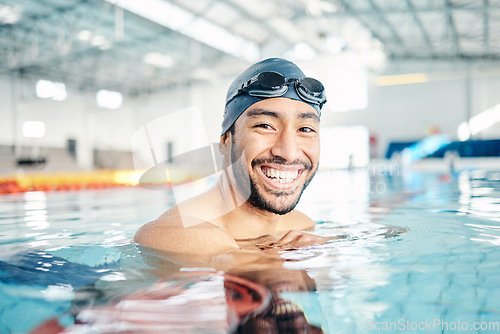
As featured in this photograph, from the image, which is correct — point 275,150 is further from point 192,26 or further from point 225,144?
point 192,26

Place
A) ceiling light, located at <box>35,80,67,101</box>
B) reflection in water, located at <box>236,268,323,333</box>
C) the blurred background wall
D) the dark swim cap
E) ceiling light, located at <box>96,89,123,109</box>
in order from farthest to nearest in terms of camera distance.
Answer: ceiling light, located at <box>96,89,123,109</box> → ceiling light, located at <box>35,80,67,101</box> → the blurred background wall → the dark swim cap → reflection in water, located at <box>236,268,323,333</box>

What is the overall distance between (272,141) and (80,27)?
18087mm

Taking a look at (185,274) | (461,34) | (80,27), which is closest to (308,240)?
(185,274)

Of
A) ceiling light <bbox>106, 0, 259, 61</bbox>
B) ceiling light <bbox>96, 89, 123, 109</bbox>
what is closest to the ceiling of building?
ceiling light <bbox>106, 0, 259, 61</bbox>

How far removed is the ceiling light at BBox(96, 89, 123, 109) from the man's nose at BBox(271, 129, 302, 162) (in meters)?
26.6

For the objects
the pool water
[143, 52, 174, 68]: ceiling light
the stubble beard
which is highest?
[143, 52, 174, 68]: ceiling light

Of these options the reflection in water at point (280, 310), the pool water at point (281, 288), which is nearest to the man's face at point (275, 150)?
the pool water at point (281, 288)

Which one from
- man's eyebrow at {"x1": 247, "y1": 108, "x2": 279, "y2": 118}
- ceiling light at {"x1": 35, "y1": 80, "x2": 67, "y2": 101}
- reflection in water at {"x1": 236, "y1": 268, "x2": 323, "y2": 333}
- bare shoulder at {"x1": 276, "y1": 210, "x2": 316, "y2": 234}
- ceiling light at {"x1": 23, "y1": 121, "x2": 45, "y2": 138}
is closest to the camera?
reflection in water at {"x1": 236, "y1": 268, "x2": 323, "y2": 333}

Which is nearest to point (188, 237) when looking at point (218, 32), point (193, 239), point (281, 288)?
point (193, 239)

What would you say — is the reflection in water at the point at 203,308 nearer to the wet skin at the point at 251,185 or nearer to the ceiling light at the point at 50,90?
the wet skin at the point at 251,185

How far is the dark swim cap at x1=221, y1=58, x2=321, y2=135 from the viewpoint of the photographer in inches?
85.1

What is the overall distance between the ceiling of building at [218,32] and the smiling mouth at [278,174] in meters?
13.8

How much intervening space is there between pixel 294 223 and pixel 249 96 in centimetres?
116

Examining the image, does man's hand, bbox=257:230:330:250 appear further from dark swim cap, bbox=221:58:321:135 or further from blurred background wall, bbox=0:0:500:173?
blurred background wall, bbox=0:0:500:173
